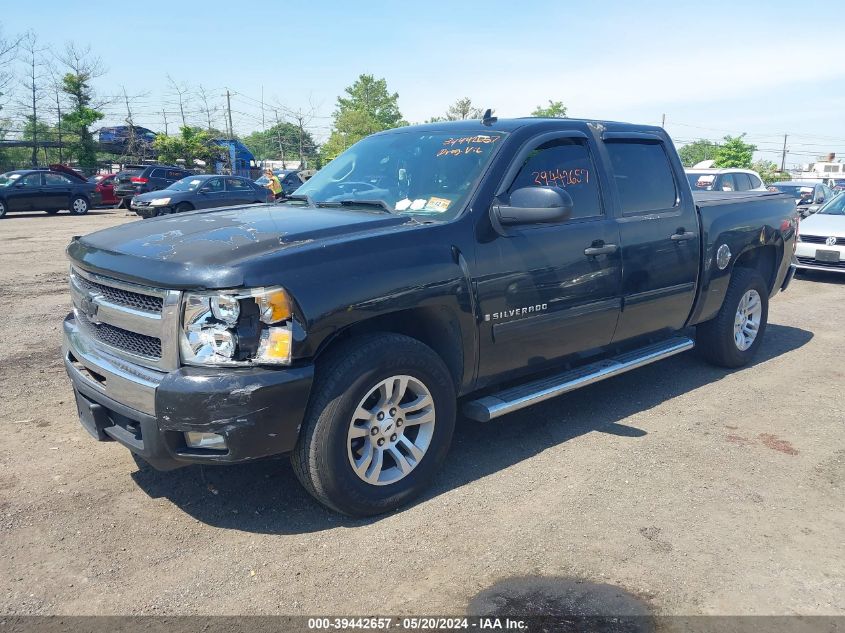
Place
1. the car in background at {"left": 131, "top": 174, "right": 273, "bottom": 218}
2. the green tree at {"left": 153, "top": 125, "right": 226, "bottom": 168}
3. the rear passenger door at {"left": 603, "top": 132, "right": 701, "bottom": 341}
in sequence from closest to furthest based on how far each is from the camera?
the rear passenger door at {"left": 603, "top": 132, "right": 701, "bottom": 341}
the car in background at {"left": 131, "top": 174, "right": 273, "bottom": 218}
the green tree at {"left": 153, "top": 125, "right": 226, "bottom": 168}

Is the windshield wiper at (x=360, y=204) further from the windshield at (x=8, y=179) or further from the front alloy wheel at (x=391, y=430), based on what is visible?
the windshield at (x=8, y=179)

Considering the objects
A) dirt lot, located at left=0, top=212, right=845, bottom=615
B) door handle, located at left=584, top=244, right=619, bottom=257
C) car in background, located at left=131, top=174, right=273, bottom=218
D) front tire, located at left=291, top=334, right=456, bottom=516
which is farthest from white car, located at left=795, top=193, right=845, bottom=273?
car in background, located at left=131, top=174, right=273, bottom=218

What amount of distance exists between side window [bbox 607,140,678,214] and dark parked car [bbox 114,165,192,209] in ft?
78.9

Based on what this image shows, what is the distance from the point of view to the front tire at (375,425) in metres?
3.33

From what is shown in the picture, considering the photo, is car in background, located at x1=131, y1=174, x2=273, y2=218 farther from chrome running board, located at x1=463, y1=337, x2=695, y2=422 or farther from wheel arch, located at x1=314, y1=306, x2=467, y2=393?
wheel arch, located at x1=314, y1=306, x2=467, y2=393

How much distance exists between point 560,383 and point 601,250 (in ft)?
2.95

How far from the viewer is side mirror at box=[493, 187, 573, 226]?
393 centimetres

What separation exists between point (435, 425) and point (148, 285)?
1.59 meters

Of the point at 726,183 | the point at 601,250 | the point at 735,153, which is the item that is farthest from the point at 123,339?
the point at 735,153

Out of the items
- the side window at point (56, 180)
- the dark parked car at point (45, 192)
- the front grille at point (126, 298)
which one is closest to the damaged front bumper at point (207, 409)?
the front grille at point (126, 298)

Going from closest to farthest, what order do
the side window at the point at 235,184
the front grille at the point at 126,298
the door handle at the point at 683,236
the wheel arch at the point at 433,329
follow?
the front grille at the point at 126,298 < the wheel arch at the point at 433,329 < the door handle at the point at 683,236 < the side window at the point at 235,184

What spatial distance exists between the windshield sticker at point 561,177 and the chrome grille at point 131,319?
7.62 ft

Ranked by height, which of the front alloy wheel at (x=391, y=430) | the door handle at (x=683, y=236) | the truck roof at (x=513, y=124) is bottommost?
the front alloy wheel at (x=391, y=430)

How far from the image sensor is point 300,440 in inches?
132
